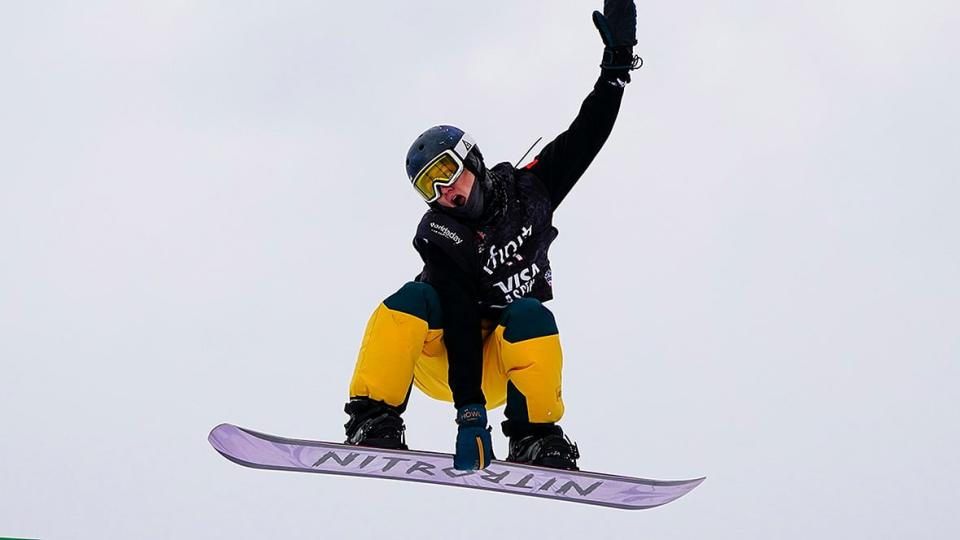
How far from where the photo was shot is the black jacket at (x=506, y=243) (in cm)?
535

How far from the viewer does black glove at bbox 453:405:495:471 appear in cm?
490

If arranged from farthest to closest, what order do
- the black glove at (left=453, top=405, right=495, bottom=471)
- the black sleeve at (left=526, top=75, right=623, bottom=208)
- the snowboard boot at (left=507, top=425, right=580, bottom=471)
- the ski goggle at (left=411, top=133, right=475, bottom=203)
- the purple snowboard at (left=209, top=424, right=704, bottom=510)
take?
the black sleeve at (left=526, top=75, right=623, bottom=208)
the ski goggle at (left=411, top=133, right=475, bottom=203)
the snowboard boot at (left=507, top=425, right=580, bottom=471)
the purple snowboard at (left=209, top=424, right=704, bottom=510)
the black glove at (left=453, top=405, right=495, bottom=471)

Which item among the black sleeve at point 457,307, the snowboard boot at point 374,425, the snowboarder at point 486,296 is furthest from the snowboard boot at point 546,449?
the snowboard boot at point 374,425

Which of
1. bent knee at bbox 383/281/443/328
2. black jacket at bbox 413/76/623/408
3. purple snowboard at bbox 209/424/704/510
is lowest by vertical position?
purple snowboard at bbox 209/424/704/510

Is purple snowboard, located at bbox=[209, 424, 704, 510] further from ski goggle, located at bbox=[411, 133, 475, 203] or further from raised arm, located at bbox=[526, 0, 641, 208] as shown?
raised arm, located at bbox=[526, 0, 641, 208]

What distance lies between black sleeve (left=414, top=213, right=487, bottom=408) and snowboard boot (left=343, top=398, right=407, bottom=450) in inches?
12.9

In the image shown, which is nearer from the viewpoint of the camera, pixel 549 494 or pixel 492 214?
pixel 549 494

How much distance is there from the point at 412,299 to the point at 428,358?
1.79 ft

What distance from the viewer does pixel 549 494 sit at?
204 inches

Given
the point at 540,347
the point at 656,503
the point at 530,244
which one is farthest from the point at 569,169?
the point at 656,503

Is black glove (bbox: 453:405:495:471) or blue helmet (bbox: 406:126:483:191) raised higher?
blue helmet (bbox: 406:126:483:191)

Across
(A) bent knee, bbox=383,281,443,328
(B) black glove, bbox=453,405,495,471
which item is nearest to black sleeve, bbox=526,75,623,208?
(A) bent knee, bbox=383,281,443,328

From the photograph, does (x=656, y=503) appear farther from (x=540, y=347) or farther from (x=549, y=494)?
(x=540, y=347)

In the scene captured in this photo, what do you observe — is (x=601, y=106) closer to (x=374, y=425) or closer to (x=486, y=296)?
(x=486, y=296)
